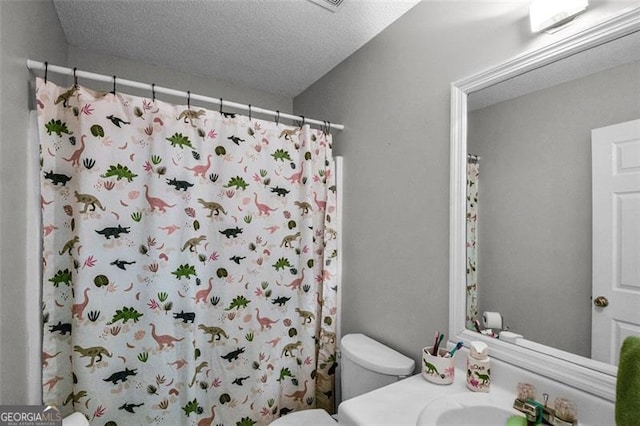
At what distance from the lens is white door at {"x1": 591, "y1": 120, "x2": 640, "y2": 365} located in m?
0.79

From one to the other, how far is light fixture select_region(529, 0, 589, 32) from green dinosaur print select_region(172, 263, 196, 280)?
1.60 meters

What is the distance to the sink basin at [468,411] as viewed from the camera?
88 centimetres

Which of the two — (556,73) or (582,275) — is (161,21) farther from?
(582,275)

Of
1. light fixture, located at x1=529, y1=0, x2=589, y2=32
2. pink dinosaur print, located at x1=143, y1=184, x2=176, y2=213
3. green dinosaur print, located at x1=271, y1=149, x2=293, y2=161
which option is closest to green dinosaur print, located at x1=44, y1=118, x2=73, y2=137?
pink dinosaur print, located at x1=143, y1=184, x2=176, y2=213

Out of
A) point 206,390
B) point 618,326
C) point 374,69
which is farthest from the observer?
point 374,69

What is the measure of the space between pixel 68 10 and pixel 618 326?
254 cm

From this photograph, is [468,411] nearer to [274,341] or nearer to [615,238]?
[615,238]

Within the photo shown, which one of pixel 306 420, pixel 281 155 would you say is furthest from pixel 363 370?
pixel 281 155

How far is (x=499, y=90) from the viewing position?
109 cm

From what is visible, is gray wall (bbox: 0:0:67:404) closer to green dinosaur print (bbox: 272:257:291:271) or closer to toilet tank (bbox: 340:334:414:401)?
green dinosaur print (bbox: 272:257:291:271)

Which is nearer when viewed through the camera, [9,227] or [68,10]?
[9,227]

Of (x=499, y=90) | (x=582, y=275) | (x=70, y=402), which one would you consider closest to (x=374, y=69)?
(x=499, y=90)

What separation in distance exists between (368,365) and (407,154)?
0.98 meters

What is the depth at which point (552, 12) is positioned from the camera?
2.96 ft
